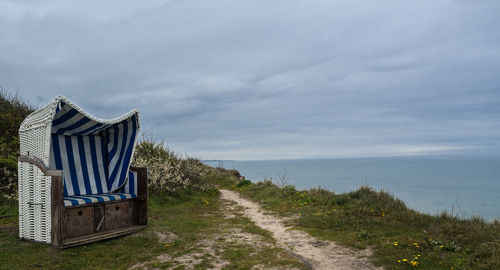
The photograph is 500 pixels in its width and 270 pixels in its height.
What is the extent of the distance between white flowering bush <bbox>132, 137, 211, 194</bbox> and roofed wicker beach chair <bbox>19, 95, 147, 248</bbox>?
13.6 ft

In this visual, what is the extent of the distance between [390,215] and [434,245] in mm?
3085

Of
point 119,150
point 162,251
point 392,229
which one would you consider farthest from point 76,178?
point 392,229

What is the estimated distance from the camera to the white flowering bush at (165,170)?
11969mm

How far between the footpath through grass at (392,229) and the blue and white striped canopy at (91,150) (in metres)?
5.15

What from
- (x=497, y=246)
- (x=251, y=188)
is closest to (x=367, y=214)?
(x=497, y=246)

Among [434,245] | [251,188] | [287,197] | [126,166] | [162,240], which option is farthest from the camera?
[251,188]

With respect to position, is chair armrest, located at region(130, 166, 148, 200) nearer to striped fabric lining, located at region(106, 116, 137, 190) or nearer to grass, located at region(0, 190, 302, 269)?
striped fabric lining, located at region(106, 116, 137, 190)

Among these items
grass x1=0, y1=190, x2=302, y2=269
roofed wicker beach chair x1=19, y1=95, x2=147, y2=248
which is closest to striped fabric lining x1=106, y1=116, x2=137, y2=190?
roofed wicker beach chair x1=19, y1=95, x2=147, y2=248

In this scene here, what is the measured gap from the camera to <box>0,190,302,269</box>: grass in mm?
4789

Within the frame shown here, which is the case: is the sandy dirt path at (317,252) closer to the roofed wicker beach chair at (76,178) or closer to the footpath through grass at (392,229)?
the footpath through grass at (392,229)

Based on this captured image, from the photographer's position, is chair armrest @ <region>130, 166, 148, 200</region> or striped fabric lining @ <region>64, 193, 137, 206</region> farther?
chair armrest @ <region>130, 166, 148, 200</region>

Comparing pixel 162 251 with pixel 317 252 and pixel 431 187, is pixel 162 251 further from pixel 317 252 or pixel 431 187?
pixel 431 187

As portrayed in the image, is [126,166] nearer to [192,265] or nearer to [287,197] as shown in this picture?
[192,265]

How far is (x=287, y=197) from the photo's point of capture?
1267 cm
